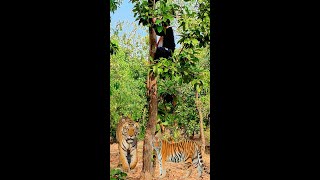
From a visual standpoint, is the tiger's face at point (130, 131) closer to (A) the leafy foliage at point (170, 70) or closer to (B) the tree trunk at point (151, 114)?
(A) the leafy foliage at point (170, 70)

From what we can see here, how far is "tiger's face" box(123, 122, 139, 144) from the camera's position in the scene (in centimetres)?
457

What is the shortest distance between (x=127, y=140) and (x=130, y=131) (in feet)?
0.47

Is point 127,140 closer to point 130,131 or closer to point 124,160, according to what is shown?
point 130,131

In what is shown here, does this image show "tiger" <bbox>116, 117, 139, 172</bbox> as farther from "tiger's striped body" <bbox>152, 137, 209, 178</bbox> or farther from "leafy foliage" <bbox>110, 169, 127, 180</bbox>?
"leafy foliage" <bbox>110, 169, 127, 180</bbox>

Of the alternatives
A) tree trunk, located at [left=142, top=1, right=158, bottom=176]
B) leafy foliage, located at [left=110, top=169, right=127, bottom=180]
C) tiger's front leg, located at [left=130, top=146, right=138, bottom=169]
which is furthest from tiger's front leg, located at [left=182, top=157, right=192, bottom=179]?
leafy foliage, located at [left=110, top=169, right=127, bottom=180]

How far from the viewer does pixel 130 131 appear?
4629 mm

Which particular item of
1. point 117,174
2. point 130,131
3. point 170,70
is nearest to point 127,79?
point 130,131
